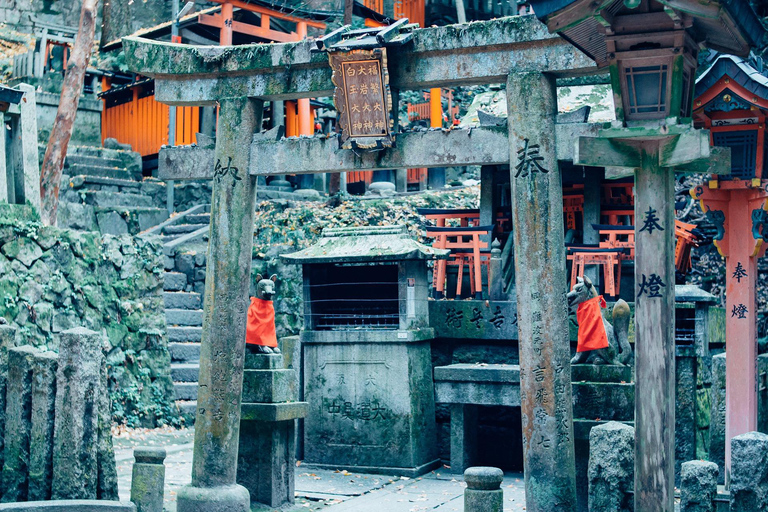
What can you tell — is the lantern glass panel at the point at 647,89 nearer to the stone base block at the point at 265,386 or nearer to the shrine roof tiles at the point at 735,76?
the shrine roof tiles at the point at 735,76

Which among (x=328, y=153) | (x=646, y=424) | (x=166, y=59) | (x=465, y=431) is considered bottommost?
(x=465, y=431)

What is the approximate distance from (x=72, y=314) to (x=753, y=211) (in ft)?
41.6

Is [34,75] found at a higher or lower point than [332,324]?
higher

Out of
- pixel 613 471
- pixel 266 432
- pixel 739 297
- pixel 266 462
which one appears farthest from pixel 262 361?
pixel 739 297

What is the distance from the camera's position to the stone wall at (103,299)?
16.6 metres

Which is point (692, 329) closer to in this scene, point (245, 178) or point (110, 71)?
point (245, 178)

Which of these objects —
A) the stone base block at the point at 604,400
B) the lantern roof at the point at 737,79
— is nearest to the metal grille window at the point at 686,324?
the stone base block at the point at 604,400

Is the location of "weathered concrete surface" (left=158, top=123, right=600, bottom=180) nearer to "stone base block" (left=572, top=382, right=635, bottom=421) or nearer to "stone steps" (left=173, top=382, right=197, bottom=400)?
"stone base block" (left=572, top=382, right=635, bottom=421)

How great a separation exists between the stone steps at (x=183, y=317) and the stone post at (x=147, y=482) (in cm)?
1014

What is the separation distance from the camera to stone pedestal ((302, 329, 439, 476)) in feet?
49.5

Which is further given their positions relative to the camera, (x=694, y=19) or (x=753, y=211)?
(x=753, y=211)

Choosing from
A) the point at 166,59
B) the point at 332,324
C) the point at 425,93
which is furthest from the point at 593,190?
the point at 425,93

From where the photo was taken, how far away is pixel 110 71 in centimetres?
2916

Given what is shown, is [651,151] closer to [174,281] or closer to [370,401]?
[370,401]
